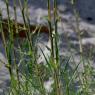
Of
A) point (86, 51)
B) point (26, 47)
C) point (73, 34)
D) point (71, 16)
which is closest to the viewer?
point (26, 47)

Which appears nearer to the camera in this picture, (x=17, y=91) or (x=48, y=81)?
(x=17, y=91)

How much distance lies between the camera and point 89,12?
11.6 feet

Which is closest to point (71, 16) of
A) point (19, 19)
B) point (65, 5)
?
point (65, 5)

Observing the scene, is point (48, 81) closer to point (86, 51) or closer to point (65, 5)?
point (86, 51)

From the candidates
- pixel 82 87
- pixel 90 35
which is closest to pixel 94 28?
pixel 90 35

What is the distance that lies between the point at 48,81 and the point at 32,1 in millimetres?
1669

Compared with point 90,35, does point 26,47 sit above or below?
above

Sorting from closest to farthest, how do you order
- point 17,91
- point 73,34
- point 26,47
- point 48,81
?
1. point 17,91
2. point 26,47
3. point 48,81
4. point 73,34

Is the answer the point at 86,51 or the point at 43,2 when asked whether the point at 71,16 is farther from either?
the point at 86,51

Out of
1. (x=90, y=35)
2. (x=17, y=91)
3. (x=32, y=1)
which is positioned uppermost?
(x=17, y=91)

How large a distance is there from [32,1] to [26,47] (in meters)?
2.08

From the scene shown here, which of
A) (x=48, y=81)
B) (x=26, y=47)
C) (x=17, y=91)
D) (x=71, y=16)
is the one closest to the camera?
(x=17, y=91)

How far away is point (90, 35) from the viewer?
3.23 meters

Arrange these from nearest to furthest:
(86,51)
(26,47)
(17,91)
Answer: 1. (17,91)
2. (26,47)
3. (86,51)
